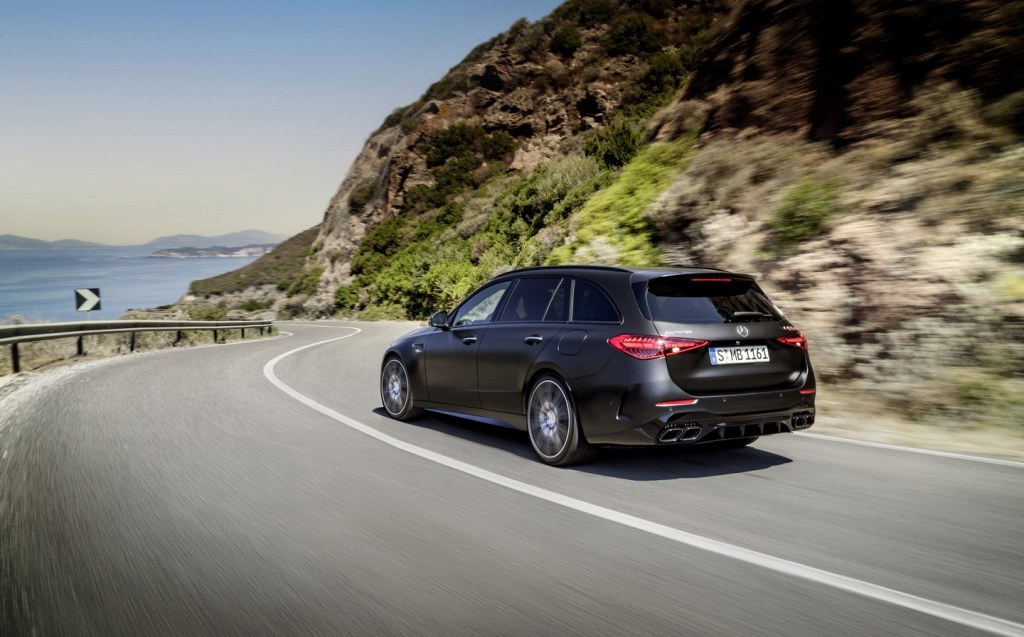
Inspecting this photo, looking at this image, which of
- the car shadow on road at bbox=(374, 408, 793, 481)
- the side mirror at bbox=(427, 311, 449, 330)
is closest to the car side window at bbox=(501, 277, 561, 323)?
the side mirror at bbox=(427, 311, 449, 330)

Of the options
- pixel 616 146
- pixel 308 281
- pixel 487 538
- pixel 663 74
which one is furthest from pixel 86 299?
pixel 308 281

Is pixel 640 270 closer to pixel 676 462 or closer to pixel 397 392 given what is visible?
pixel 676 462

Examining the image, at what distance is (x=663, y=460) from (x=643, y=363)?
1127 millimetres

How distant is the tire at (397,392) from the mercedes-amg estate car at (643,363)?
60.4 inches

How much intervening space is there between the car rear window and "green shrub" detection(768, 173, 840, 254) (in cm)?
542

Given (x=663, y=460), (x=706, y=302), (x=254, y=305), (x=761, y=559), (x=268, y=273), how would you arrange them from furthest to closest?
(x=268, y=273) → (x=254, y=305) → (x=663, y=460) → (x=706, y=302) → (x=761, y=559)

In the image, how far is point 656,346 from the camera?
5.38 metres

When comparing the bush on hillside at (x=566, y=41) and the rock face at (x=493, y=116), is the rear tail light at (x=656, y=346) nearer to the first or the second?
the rock face at (x=493, y=116)

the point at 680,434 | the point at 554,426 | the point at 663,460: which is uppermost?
the point at 680,434

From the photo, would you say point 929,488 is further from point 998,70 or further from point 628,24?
point 628,24

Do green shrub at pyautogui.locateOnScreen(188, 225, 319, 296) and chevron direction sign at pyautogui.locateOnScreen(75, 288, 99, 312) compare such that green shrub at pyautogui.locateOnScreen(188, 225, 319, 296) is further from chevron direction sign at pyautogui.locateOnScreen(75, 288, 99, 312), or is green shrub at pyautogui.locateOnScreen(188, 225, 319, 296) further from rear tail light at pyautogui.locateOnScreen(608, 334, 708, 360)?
rear tail light at pyautogui.locateOnScreen(608, 334, 708, 360)

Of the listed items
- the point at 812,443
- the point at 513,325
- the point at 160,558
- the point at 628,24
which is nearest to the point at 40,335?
the point at 513,325

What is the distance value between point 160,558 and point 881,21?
14.1 metres

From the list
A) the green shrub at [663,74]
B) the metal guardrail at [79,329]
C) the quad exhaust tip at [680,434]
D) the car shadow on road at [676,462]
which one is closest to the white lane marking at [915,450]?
the car shadow on road at [676,462]
